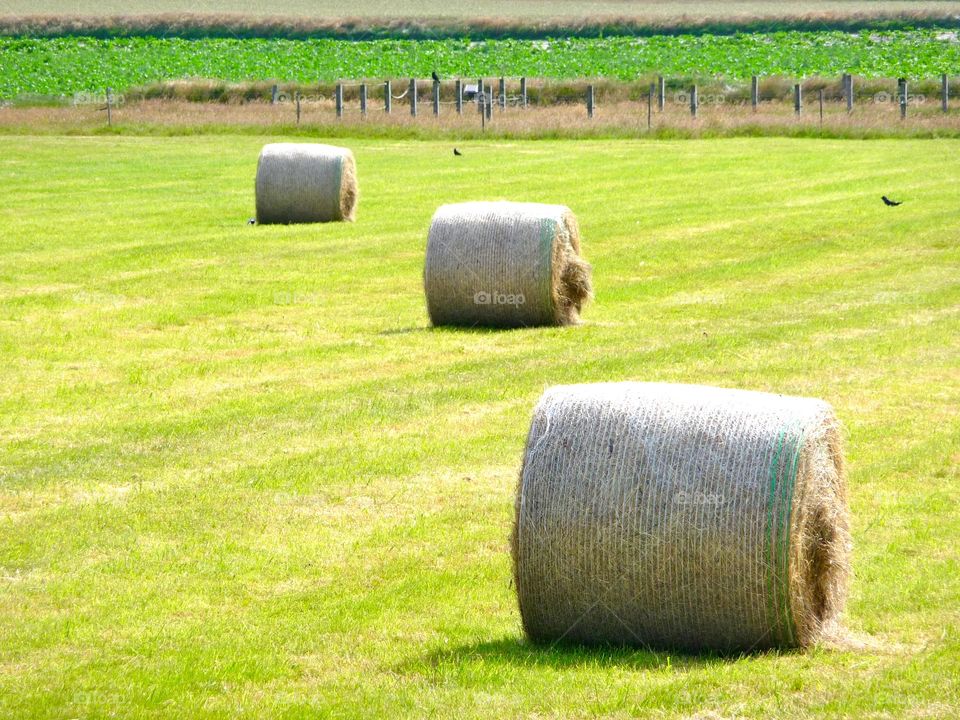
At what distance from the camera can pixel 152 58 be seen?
270 ft

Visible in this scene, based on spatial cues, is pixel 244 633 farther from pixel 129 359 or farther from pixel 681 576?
pixel 129 359

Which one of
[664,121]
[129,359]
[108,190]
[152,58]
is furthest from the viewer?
[152,58]

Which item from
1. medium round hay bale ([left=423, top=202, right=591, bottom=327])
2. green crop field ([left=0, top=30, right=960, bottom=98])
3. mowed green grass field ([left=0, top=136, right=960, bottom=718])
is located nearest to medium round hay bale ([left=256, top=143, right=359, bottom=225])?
mowed green grass field ([left=0, top=136, right=960, bottom=718])

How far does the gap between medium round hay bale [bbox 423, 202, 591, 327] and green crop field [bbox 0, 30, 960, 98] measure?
2007 inches

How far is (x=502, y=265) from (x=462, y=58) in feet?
214

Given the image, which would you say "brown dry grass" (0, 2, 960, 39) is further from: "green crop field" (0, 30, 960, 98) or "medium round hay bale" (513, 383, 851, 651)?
"medium round hay bale" (513, 383, 851, 651)

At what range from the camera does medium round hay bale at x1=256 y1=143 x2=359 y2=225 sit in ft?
96.9

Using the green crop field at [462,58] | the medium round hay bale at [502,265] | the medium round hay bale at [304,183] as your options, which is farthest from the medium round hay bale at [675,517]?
the green crop field at [462,58]

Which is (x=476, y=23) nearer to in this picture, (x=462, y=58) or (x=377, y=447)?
(x=462, y=58)

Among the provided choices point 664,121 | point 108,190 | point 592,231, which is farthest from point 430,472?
point 664,121

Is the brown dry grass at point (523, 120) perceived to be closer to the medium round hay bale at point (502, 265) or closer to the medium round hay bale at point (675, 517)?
the medium round hay bale at point (502, 265)

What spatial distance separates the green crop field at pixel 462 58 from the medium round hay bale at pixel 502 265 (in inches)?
2007

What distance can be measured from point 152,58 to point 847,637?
255 feet

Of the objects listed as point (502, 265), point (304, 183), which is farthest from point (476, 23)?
point (502, 265)
